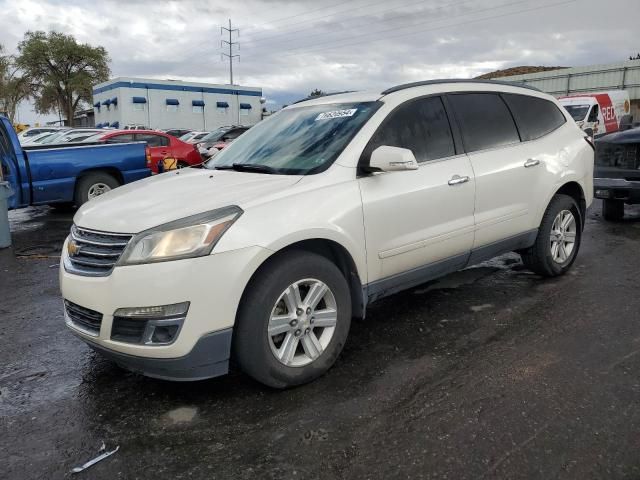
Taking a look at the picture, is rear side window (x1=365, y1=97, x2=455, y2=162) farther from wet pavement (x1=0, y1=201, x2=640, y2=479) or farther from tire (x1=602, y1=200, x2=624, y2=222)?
tire (x1=602, y1=200, x2=624, y2=222)

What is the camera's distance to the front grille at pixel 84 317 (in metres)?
3.02

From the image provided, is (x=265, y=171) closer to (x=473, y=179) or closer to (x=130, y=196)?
(x=130, y=196)

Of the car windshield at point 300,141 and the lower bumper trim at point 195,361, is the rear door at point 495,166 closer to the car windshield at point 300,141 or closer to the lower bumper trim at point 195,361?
the car windshield at point 300,141

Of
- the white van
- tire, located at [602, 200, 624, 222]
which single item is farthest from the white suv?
the white van

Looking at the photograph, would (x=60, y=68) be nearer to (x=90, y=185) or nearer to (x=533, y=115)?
(x=90, y=185)

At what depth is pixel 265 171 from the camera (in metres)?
3.75

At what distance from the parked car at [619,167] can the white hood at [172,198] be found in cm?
600

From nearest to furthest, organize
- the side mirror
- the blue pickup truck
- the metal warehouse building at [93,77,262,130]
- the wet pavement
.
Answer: the wet pavement < the side mirror < the blue pickup truck < the metal warehouse building at [93,77,262,130]

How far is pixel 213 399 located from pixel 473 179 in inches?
96.8

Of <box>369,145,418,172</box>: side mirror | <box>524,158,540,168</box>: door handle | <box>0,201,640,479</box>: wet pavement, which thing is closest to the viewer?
<box>0,201,640,479</box>: wet pavement

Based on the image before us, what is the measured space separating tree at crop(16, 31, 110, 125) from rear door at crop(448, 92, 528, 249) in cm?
5302

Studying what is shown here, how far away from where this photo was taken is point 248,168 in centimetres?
391

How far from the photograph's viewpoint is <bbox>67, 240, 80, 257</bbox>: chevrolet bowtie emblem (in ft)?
10.6

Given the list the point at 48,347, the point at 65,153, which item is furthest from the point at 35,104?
the point at 48,347
